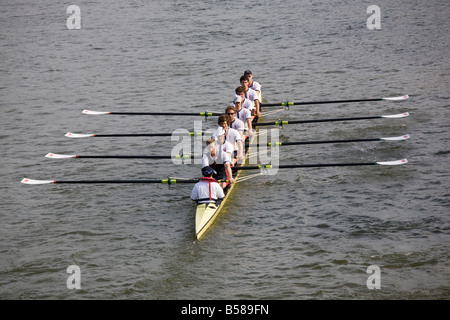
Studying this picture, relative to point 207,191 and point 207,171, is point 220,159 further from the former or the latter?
point 207,191

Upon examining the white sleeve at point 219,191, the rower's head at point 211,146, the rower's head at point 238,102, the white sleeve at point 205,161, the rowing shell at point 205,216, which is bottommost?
the rowing shell at point 205,216

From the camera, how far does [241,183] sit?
16.6m

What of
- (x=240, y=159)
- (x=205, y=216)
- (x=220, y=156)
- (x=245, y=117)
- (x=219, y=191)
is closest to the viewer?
(x=205, y=216)

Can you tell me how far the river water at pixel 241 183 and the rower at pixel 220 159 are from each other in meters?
0.94

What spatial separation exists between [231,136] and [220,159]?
3.81ft

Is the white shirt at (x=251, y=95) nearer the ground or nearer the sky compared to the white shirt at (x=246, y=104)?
nearer the sky

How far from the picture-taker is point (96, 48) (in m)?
33.0

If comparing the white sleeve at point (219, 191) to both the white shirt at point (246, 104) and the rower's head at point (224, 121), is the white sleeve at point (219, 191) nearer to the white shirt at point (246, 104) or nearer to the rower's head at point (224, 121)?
the rower's head at point (224, 121)

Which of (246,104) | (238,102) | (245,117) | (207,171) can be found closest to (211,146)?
(207,171)

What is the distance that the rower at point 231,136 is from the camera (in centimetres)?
1485

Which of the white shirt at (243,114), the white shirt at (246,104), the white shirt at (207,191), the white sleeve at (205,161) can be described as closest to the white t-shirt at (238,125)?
the white shirt at (243,114)

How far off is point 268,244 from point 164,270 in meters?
2.44
